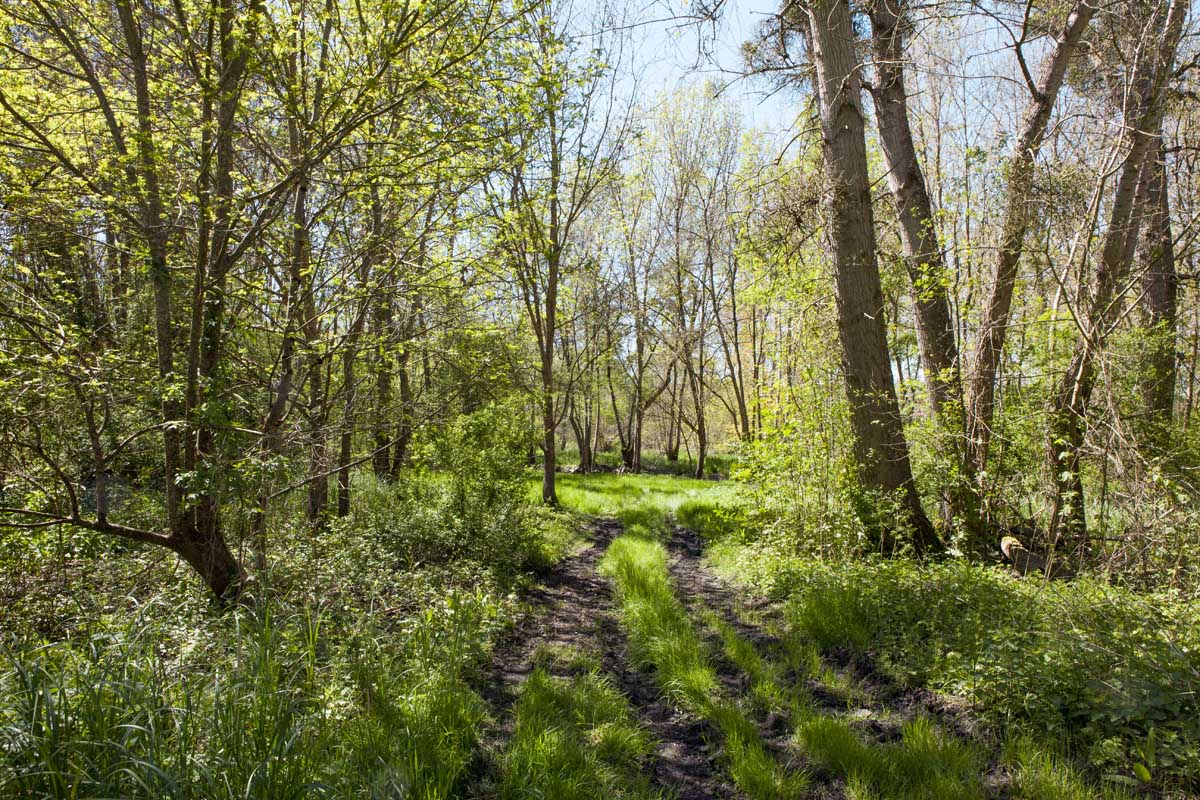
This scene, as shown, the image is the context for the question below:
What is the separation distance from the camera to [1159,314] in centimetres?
748

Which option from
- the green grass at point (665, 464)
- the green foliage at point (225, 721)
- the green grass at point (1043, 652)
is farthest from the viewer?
the green grass at point (665, 464)

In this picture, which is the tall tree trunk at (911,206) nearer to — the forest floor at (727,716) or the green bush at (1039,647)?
the green bush at (1039,647)

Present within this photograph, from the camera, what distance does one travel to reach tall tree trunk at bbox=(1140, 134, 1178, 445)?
632 cm

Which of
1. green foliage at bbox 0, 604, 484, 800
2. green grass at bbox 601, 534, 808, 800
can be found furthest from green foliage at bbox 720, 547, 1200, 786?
green foliage at bbox 0, 604, 484, 800

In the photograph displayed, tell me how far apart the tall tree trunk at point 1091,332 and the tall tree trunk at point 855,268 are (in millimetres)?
1298

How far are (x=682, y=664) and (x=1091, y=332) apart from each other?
12.8ft

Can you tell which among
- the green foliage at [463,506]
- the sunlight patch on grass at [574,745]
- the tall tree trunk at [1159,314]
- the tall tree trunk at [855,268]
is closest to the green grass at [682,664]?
the sunlight patch on grass at [574,745]

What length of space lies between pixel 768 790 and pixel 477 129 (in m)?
4.70

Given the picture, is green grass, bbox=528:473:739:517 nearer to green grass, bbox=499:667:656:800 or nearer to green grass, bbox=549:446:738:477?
green grass, bbox=499:667:656:800

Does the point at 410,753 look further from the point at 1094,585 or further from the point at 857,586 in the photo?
the point at 1094,585

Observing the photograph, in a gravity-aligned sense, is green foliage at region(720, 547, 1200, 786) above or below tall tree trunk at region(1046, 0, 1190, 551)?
below

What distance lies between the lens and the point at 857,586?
4684 mm

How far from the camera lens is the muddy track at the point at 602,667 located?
9.36 ft

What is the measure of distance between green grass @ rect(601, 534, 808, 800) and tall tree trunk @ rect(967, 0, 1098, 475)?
3.45m
